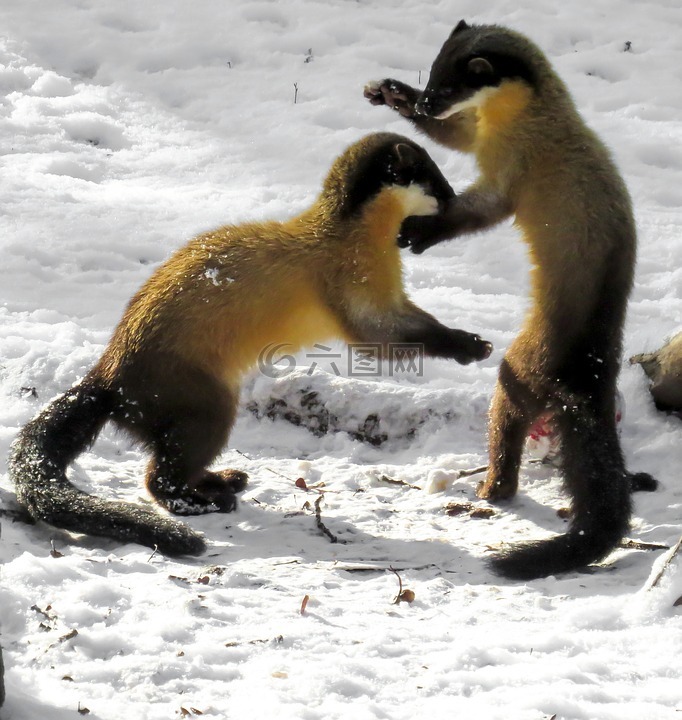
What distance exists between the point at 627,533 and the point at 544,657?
52.0 inches

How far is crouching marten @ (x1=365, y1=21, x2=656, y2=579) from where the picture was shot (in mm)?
5172

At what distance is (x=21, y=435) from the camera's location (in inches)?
210

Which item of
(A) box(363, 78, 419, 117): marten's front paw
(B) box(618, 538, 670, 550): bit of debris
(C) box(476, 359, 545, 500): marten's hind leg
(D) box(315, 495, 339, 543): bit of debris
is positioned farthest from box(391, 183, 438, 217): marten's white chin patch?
(B) box(618, 538, 670, 550): bit of debris

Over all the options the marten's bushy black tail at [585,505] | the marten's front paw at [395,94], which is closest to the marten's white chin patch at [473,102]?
the marten's front paw at [395,94]

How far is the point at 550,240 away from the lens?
5391 millimetres

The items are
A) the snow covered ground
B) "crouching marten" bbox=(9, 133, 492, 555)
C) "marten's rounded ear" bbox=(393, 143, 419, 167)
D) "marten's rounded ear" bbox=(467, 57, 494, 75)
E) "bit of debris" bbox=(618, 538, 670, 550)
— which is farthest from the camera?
"marten's rounded ear" bbox=(393, 143, 419, 167)

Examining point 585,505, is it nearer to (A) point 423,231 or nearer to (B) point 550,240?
(B) point 550,240

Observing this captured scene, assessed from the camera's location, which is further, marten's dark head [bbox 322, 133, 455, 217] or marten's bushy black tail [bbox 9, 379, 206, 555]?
marten's dark head [bbox 322, 133, 455, 217]

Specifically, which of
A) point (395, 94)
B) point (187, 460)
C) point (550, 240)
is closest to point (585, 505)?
point (550, 240)

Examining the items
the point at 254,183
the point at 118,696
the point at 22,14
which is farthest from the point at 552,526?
the point at 22,14

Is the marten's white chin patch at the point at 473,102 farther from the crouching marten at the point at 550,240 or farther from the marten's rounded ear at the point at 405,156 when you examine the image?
the marten's rounded ear at the point at 405,156

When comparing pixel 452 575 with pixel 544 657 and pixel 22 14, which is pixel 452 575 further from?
pixel 22 14
